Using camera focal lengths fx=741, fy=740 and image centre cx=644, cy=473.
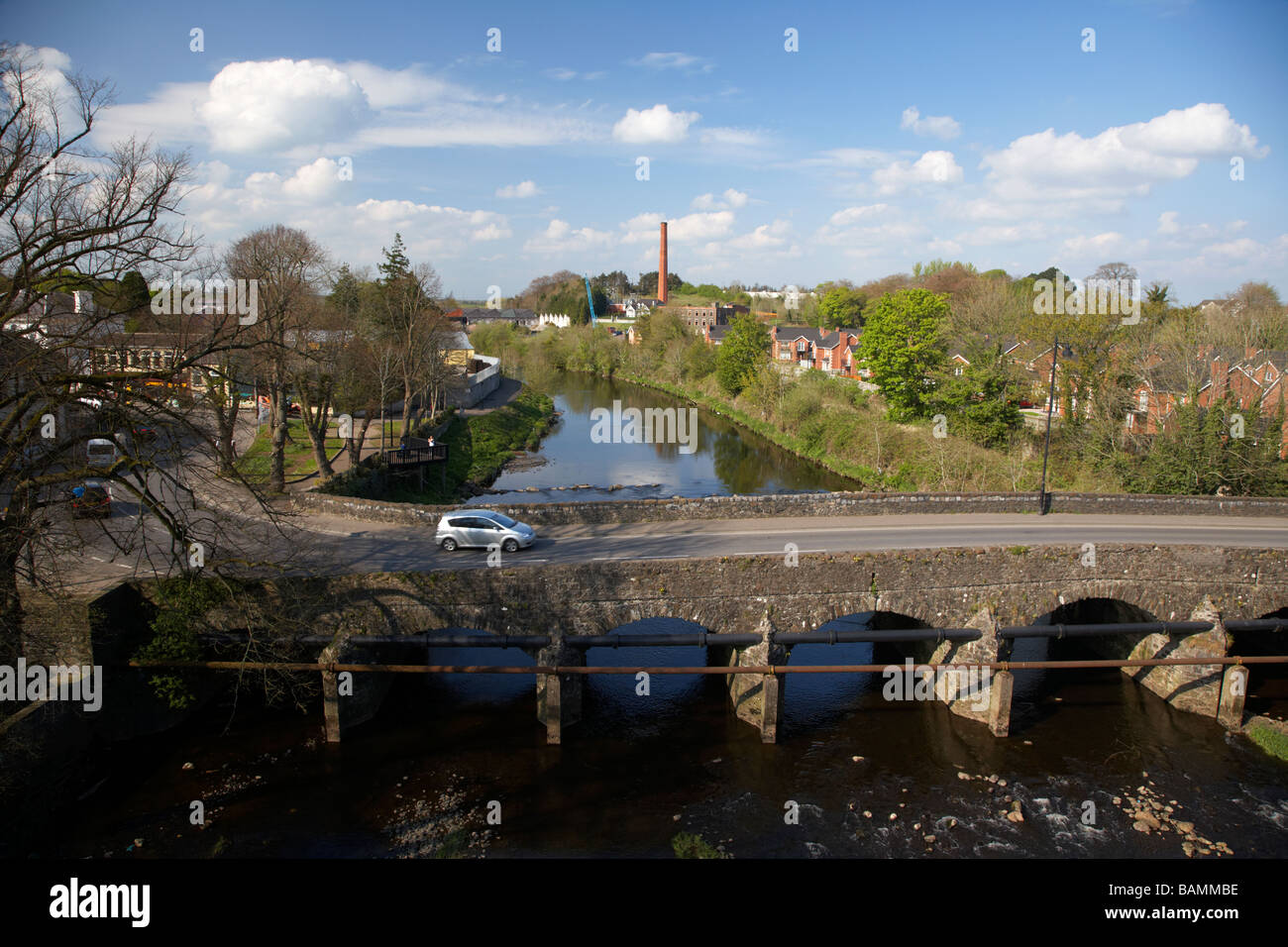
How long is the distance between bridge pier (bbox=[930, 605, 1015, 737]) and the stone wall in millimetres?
6358

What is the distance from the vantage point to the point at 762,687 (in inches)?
661

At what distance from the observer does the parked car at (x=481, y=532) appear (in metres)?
19.3

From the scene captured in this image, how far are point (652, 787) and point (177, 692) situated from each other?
10610 millimetres

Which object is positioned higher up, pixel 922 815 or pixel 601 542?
pixel 601 542

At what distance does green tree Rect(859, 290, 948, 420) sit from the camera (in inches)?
1860

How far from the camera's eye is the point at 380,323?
138 feet

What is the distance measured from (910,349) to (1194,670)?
3198cm

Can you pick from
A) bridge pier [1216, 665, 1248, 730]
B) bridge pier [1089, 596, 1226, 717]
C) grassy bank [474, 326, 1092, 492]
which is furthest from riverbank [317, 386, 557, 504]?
bridge pier [1216, 665, 1248, 730]

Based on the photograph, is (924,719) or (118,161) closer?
(118,161)

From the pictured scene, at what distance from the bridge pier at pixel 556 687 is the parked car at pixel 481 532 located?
3902 mm

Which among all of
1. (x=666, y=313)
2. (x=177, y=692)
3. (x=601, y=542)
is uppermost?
(x=666, y=313)

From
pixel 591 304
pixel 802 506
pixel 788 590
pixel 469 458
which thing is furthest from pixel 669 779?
pixel 591 304
